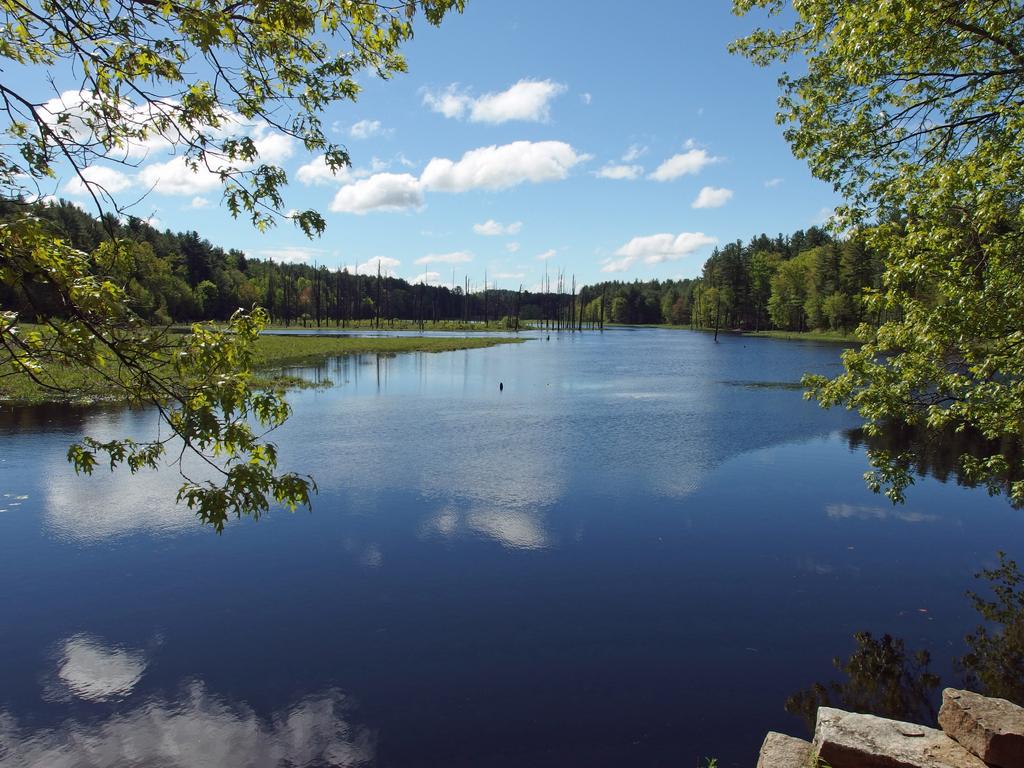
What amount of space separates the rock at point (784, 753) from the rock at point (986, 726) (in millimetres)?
1773

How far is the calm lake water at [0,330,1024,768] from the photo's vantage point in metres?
9.00

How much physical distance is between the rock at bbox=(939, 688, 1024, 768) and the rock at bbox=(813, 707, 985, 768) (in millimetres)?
134

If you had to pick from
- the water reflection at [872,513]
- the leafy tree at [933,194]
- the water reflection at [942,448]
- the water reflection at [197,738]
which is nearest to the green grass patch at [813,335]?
the water reflection at [942,448]

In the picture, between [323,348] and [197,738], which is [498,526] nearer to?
[197,738]

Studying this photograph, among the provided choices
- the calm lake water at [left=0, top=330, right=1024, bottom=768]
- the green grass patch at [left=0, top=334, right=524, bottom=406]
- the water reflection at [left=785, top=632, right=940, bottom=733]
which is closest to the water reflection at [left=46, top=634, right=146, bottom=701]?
the calm lake water at [left=0, top=330, right=1024, bottom=768]

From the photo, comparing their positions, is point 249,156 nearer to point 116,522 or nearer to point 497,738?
point 497,738

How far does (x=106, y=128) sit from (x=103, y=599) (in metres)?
10.7

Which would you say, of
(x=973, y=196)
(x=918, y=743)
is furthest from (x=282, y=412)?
(x=973, y=196)

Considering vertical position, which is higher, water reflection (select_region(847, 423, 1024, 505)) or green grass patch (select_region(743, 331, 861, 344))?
green grass patch (select_region(743, 331, 861, 344))

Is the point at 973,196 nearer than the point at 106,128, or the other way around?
the point at 106,128

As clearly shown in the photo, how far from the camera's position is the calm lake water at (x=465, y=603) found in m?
9.00

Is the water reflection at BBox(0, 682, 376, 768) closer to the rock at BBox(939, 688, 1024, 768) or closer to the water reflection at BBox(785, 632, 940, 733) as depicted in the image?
the water reflection at BBox(785, 632, 940, 733)

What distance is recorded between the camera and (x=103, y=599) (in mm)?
12703

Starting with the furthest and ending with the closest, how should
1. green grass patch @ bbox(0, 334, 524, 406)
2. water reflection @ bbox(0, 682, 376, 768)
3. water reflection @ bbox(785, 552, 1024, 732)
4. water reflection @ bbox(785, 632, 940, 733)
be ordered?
green grass patch @ bbox(0, 334, 524, 406) < water reflection @ bbox(785, 552, 1024, 732) < water reflection @ bbox(785, 632, 940, 733) < water reflection @ bbox(0, 682, 376, 768)
